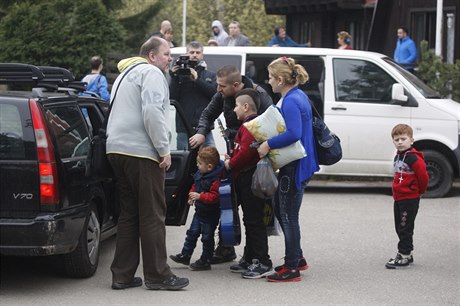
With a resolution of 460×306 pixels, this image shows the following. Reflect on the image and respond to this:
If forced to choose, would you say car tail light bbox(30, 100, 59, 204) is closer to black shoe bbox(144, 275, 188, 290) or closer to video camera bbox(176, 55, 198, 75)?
black shoe bbox(144, 275, 188, 290)

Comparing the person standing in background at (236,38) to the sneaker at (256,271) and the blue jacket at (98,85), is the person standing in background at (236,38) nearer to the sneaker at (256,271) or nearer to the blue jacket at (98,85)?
the blue jacket at (98,85)

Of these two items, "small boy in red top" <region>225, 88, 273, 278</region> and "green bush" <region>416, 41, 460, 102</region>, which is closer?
"small boy in red top" <region>225, 88, 273, 278</region>

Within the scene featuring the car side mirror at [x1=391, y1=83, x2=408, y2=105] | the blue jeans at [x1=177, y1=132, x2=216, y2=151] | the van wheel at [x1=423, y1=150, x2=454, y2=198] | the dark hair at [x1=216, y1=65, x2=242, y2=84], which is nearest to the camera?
the dark hair at [x1=216, y1=65, x2=242, y2=84]

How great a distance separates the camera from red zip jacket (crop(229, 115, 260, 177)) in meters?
8.41

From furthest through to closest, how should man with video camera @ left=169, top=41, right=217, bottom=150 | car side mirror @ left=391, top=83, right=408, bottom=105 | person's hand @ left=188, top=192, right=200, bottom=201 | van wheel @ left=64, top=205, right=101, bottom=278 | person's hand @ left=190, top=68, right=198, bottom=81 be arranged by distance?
1. car side mirror @ left=391, top=83, right=408, bottom=105
2. man with video camera @ left=169, top=41, right=217, bottom=150
3. person's hand @ left=190, top=68, right=198, bottom=81
4. person's hand @ left=188, top=192, right=200, bottom=201
5. van wheel @ left=64, top=205, right=101, bottom=278

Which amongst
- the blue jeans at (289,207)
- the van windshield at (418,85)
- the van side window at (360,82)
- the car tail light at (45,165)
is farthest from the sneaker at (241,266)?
the van windshield at (418,85)

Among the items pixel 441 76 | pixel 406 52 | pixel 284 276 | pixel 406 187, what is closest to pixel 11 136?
pixel 284 276

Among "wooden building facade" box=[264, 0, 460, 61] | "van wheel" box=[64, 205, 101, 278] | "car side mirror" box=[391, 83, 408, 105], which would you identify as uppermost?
"wooden building facade" box=[264, 0, 460, 61]

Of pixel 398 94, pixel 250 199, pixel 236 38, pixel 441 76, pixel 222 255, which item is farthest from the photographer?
pixel 236 38

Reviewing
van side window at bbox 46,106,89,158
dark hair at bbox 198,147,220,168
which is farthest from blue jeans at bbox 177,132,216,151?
van side window at bbox 46,106,89,158

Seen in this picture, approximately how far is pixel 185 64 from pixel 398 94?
4.42 m

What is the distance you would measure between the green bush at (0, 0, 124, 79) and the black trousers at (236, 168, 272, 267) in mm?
14058

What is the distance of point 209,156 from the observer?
28.6ft

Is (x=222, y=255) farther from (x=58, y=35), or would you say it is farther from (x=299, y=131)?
(x=58, y=35)
